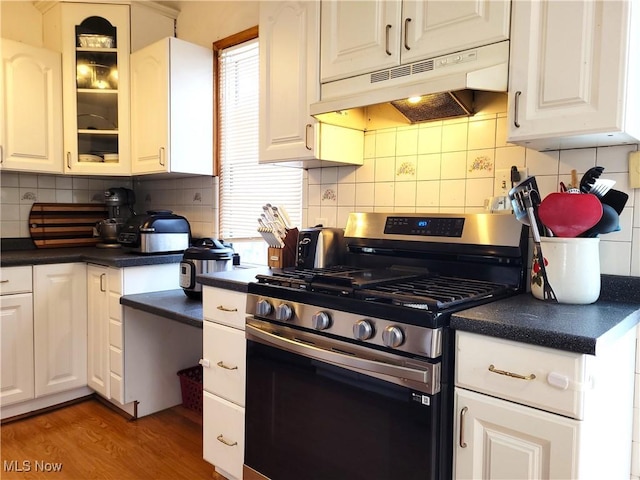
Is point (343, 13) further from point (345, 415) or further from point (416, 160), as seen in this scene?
point (345, 415)

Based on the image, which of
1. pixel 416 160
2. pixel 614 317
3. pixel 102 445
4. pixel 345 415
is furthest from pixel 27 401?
pixel 614 317

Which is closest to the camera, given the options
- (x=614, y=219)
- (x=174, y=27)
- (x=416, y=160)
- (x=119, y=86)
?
(x=614, y=219)

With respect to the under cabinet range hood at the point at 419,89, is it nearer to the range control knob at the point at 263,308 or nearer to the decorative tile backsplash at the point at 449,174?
the decorative tile backsplash at the point at 449,174

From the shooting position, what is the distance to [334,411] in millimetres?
1416

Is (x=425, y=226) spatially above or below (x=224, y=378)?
above

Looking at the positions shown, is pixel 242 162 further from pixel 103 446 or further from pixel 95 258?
pixel 103 446

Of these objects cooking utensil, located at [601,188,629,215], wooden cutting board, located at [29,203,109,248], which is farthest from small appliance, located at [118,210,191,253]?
cooking utensil, located at [601,188,629,215]

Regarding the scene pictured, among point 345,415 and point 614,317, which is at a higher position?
point 614,317

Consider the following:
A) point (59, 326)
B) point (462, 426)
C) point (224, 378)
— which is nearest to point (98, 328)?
point (59, 326)

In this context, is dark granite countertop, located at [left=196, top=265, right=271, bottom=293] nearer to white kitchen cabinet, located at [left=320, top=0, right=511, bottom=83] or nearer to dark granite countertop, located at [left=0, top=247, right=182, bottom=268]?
dark granite countertop, located at [left=0, top=247, right=182, bottom=268]

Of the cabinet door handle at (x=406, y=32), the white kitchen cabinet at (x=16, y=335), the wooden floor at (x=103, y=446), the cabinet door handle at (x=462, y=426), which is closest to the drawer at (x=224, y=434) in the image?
the wooden floor at (x=103, y=446)

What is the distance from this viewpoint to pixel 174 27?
3.18 metres

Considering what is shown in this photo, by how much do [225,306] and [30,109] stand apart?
2025 millimetres

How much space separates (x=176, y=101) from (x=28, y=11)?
4.57 ft
